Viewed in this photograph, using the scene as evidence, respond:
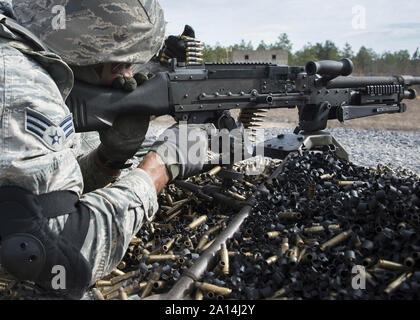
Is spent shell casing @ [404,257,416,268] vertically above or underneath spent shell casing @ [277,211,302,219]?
underneath

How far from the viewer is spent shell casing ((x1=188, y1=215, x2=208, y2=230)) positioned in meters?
3.31

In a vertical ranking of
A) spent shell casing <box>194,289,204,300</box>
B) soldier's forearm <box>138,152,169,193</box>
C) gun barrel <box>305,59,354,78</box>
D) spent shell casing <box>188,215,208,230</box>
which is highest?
gun barrel <box>305,59,354,78</box>

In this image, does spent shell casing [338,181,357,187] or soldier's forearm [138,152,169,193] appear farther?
spent shell casing [338,181,357,187]

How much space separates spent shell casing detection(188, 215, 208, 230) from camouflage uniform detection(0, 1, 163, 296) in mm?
998

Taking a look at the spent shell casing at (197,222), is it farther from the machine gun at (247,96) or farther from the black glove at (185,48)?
the black glove at (185,48)

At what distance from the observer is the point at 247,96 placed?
420 centimetres

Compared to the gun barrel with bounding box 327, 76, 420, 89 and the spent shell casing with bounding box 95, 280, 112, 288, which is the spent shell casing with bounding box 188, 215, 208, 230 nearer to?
the spent shell casing with bounding box 95, 280, 112, 288

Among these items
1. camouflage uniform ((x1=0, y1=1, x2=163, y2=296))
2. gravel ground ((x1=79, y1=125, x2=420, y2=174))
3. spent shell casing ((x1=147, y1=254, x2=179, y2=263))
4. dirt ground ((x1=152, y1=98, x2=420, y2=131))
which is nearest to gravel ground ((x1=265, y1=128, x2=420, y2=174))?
gravel ground ((x1=79, y1=125, x2=420, y2=174))

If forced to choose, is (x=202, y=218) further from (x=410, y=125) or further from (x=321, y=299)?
(x=410, y=125)

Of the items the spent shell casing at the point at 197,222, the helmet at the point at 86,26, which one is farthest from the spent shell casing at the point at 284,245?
the helmet at the point at 86,26

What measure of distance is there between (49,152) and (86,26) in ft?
2.96

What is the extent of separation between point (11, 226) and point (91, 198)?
436mm

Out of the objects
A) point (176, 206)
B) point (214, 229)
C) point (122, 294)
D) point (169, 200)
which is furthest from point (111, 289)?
point (169, 200)
